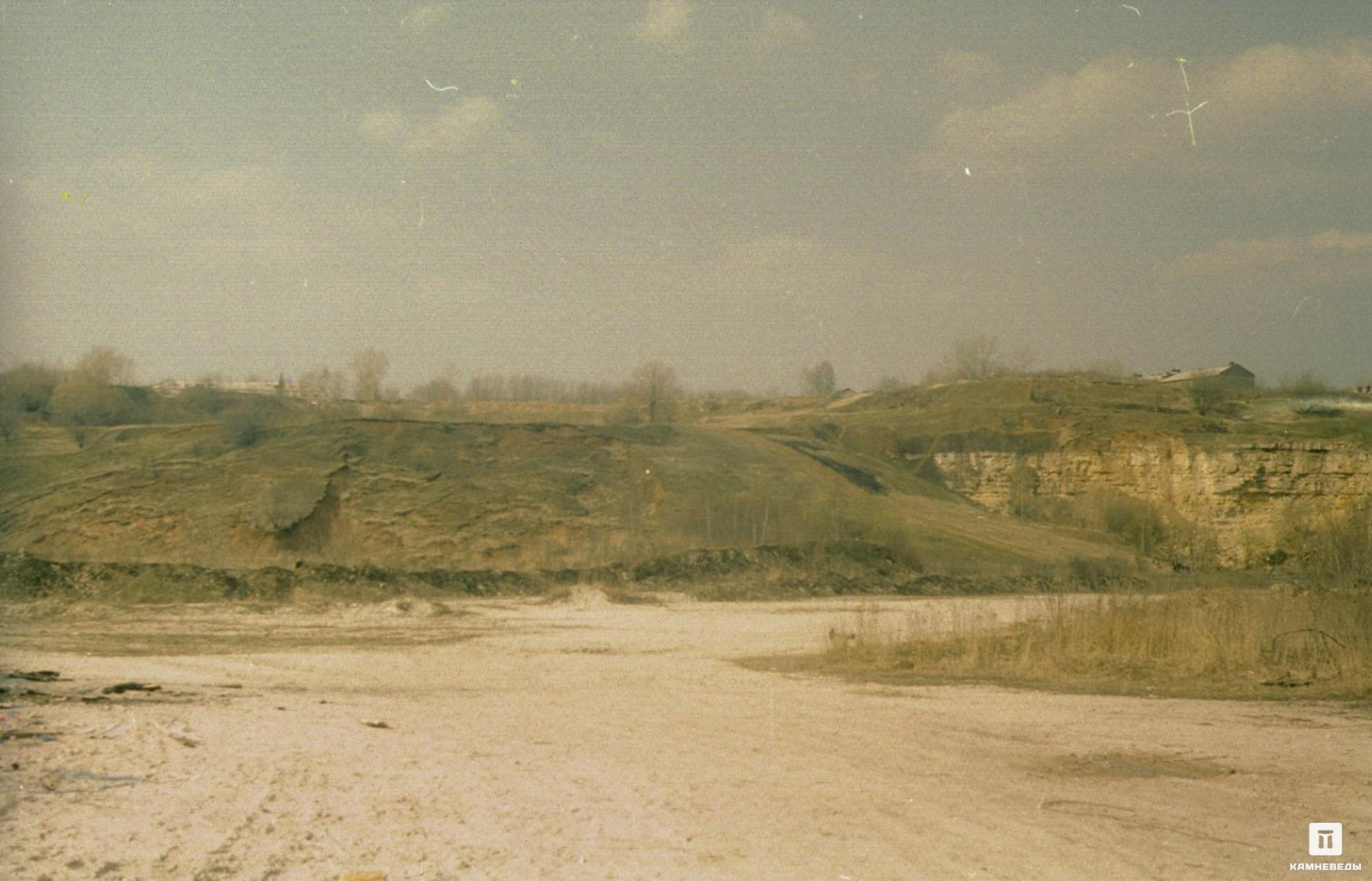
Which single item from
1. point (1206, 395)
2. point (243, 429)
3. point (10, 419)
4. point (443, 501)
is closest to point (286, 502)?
point (443, 501)

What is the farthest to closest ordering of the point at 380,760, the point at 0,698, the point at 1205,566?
the point at 1205,566, the point at 0,698, the point at 380,760

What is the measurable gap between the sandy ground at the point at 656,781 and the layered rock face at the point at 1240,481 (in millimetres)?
37876

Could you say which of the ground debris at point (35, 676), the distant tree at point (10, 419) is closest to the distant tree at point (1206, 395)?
the distant tree at point (10, 419)

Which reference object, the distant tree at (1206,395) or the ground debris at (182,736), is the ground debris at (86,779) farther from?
the distant tree at (1206,395)

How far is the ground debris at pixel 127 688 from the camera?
1141 centimetres

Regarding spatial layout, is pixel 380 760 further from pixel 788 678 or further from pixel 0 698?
pixel 788 678

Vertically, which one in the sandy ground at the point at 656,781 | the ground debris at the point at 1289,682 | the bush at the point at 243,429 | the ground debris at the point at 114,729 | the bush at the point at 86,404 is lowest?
the ground debris at the point at 1289,682

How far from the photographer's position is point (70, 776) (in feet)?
24.0

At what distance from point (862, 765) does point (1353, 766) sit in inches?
162

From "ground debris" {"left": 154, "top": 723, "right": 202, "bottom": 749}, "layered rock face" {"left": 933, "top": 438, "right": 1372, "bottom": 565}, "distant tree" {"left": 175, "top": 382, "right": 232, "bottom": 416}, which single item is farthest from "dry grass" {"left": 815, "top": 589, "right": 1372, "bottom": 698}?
"distant tree" {"left": 175, "top": 382, "right": 232, "bottom": 416}

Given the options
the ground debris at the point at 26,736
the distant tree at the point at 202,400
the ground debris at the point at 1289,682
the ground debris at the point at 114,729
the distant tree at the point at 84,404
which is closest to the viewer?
the ground debris at the point at 26,736

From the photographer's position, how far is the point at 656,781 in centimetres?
869

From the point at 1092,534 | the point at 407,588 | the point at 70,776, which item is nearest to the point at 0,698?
the point at 70,776

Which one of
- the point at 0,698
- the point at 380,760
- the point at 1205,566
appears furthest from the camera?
the point at 1205,566
